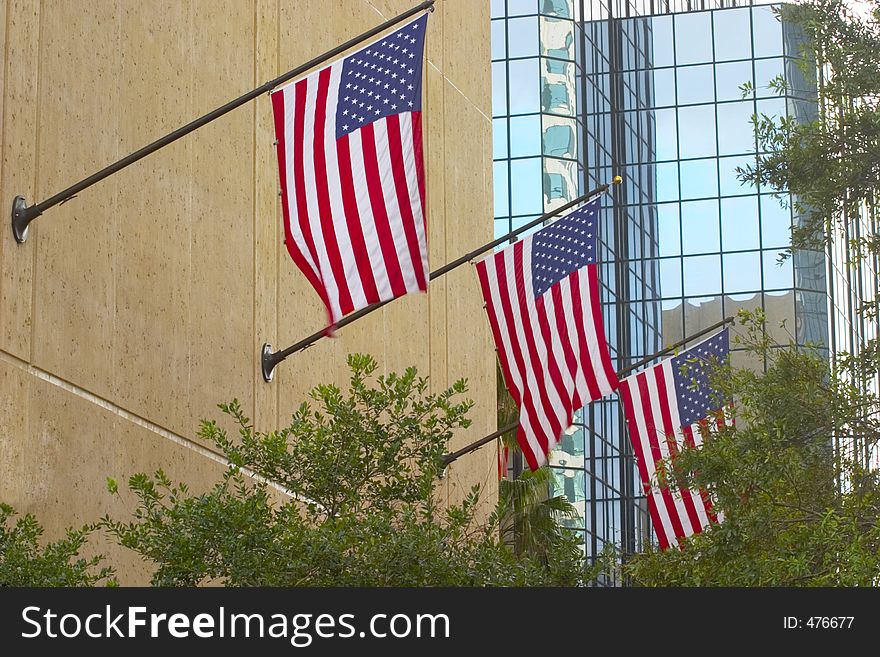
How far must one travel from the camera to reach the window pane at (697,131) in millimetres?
54344

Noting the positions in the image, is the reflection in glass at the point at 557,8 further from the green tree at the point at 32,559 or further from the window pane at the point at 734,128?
the green tree at the point at 32,559

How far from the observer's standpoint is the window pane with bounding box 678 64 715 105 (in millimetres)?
54812

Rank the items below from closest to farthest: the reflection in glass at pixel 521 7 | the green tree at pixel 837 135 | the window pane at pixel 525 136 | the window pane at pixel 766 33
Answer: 1. the green tree at pixel 837 135
2. the window pane at pixel 525 136
3. the reflection in glass at pixel 521 7
4. the window pane at pixel 766 33

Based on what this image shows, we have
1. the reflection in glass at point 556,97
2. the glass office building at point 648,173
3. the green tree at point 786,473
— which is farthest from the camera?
the reflection in glass at point 556,97

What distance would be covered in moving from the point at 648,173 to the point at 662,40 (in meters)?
4.94

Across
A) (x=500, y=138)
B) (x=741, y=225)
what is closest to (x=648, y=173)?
(x=741, y=225)

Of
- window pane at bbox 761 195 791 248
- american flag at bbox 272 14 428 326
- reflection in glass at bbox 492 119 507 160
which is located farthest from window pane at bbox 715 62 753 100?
american flag at bbox 272 14 428 326

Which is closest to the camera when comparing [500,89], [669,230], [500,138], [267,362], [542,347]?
[542,347]

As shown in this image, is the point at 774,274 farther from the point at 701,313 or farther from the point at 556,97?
the point at 556,97

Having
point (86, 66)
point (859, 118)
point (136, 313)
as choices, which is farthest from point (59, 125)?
point (859, 118)

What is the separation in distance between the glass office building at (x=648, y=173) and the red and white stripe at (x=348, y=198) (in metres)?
37.2

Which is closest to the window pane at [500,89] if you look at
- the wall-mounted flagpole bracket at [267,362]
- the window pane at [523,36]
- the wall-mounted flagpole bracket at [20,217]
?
the window pane at [523,36]

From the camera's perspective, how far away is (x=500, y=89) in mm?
52500
